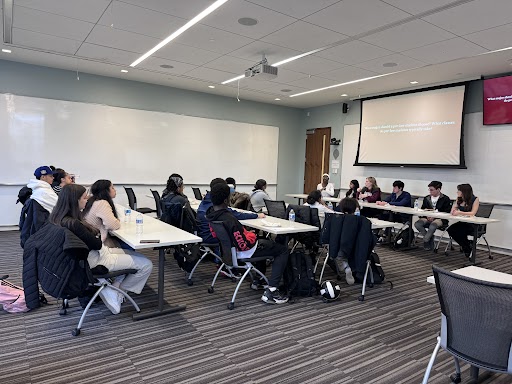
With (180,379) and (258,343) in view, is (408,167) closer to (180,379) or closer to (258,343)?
(258,343)

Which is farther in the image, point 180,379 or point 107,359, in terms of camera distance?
point 107,359

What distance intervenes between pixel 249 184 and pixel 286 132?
2.03 m

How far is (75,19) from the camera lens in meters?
4.53

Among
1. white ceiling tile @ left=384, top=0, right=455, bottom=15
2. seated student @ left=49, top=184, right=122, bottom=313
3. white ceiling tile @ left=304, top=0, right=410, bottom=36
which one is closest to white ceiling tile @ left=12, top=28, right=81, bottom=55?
seated student @ left=49, top=184, right=122, bottom=313

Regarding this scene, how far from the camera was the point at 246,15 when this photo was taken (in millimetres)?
4176

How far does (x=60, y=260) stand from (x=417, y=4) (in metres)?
4.15

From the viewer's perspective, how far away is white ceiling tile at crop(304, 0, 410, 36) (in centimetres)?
380

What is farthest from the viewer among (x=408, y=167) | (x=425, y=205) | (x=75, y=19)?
(x=408, y=167)

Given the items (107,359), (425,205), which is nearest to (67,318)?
(107,359)

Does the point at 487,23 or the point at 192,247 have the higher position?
the point at 487,23

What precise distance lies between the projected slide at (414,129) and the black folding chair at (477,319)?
600cm

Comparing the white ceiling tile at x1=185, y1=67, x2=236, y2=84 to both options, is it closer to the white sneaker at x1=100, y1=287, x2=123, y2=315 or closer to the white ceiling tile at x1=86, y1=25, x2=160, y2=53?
the white ceiling tile at x1=86, y1=25, x2=160, y2=53

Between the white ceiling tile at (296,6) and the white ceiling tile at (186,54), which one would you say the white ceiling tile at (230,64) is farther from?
the white ceiling tile at (296,6)

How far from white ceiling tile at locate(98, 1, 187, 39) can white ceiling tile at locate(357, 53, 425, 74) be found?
3.16 metres
